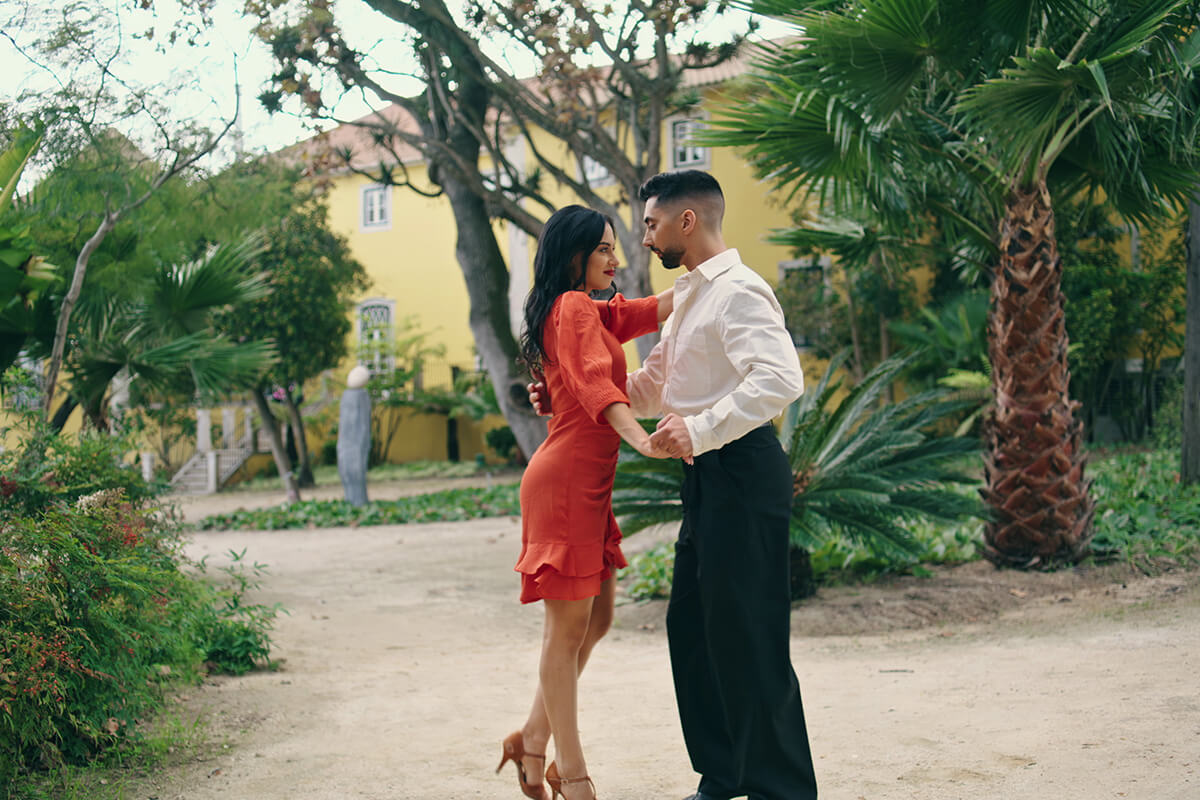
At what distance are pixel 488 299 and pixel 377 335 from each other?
13.6 meters

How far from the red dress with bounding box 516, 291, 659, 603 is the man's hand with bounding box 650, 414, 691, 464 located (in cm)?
28

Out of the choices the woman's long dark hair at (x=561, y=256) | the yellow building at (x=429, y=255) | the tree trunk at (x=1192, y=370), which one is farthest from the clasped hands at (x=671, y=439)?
the yellow building at (x=429, y=255)

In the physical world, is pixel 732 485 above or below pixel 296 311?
below

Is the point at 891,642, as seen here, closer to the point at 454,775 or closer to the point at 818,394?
the point at 818,394

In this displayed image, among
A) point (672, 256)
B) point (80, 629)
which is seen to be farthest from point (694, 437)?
point (80, 629)

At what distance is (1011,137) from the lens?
637 cm

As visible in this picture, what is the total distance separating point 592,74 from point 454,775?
901 centimetres

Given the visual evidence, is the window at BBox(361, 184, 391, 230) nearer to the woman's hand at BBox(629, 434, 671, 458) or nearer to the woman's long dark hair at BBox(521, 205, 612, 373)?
the woman's long dark hair at BBox(521, 205, 612, 373)

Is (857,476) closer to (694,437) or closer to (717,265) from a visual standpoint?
(717,265)

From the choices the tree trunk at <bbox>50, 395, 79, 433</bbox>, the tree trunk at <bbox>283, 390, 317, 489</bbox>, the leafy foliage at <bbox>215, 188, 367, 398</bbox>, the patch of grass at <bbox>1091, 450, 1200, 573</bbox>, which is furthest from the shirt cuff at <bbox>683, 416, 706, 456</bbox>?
the tree trunk at <bbox>283, 390, 317, 489</bbox>

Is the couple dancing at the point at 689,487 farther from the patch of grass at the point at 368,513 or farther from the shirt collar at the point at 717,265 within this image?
the patch of grass at the point at 368,513

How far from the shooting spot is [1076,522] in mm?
7172

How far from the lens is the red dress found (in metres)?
3.13

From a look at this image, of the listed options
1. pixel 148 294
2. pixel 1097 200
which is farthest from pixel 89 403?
pixel 1097 200
